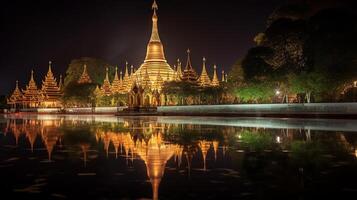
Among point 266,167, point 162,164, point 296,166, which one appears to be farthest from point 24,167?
point 296,166

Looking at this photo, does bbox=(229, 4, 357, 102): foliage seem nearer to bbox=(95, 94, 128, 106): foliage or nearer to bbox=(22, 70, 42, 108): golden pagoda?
bbox=(95, 94, 128, 106): foliage

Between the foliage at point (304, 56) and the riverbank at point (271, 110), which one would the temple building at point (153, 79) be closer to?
the riverbank at point (271, 110)

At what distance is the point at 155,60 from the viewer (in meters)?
68.2

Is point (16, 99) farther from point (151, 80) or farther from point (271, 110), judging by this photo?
point (271, 110)

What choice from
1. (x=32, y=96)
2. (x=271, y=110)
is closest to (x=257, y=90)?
(x=271, y=110)

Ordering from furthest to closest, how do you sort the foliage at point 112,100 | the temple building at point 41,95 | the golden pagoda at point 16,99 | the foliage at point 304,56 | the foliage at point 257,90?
the golden pagoda at point 16,99, the temple building at point 41,95, the foliage at point 112,100, the foliage at point 257,90, the foliage at point 304,56

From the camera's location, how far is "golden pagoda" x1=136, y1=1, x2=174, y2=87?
6512cm

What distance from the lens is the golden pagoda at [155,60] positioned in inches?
2564

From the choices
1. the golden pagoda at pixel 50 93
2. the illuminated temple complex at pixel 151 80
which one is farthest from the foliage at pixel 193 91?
the golden pagoda at pixel 50 93

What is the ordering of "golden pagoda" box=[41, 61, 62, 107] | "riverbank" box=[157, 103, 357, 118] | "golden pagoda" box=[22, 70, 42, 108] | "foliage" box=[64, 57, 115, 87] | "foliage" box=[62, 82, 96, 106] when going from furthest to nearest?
"golden pagoda" box=[22, 70, 42, 108]
"foliage" box=[64, 57, 115, 87]
"golden pagoda" box=[41, 61, 62, 107]
"foliage" box=[62, 82, 96, 106]
"riverbank" box=[157, 103, 357, 118]

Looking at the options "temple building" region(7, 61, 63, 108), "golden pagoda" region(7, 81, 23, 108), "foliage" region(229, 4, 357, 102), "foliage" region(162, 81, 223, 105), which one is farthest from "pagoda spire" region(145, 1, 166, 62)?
"golden pagoda" region(7, 81, 23, 108)

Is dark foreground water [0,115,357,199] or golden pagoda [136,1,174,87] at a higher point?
golden pagoda [136,1,174,87]

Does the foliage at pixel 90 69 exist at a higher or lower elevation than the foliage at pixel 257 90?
higher

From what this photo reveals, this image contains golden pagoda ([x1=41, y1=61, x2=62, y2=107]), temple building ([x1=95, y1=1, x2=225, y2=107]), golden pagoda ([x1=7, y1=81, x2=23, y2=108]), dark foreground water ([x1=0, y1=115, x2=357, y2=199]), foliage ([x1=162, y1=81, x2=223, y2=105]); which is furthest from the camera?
golden pagoda ([x1=7, y1=81, x2=23, y2=108])
